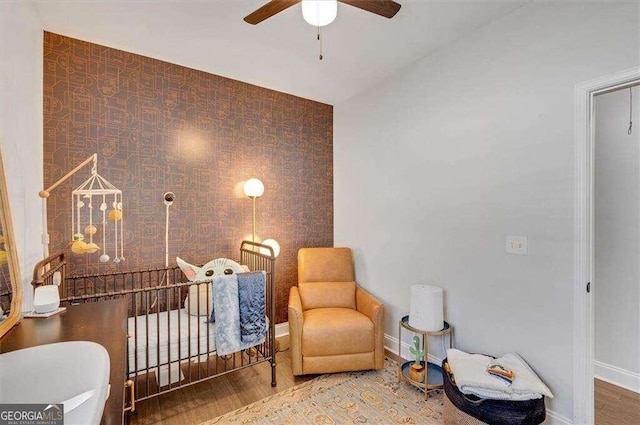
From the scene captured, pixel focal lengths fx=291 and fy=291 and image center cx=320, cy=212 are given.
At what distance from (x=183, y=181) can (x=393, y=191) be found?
1.94 metres

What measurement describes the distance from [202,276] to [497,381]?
2.07 m

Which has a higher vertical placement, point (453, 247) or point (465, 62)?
point (465, 62)

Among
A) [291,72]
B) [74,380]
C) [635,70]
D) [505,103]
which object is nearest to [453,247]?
[505,103]

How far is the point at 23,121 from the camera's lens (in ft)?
5.16

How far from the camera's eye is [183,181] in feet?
8.52

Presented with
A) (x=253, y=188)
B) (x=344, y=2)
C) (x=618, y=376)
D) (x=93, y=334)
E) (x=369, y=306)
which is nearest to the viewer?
(x=93, y=334)

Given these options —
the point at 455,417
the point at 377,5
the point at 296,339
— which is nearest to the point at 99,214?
the point at 296,339

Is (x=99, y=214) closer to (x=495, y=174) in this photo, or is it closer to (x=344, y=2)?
(x=344, y=2)

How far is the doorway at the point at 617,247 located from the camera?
2111mm

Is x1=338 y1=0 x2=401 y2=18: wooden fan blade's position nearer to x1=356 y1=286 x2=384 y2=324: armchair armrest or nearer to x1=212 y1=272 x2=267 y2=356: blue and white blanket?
x1=212 y1=272 x2=267 y2=356: blue and white blanket

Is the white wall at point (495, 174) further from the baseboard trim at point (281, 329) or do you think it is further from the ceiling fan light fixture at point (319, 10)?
the ceiling fan light fixture at point (319, 10)

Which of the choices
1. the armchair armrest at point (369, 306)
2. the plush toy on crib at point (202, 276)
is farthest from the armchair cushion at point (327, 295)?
the plush toy on crib at point (202, 276)

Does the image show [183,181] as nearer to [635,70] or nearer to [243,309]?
[243,309]

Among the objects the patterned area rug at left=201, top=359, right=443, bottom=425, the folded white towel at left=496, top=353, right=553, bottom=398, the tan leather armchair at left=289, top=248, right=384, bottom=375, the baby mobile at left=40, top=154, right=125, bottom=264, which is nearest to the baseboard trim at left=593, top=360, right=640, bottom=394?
the folded white towel at left=496, top=353, right=553, bottom=398
